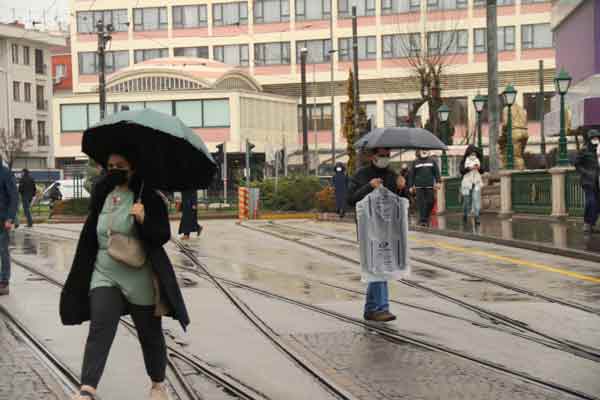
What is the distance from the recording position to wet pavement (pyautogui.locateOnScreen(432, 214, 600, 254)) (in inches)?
747

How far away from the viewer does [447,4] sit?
76.9 m

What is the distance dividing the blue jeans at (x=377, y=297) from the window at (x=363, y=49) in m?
69.7

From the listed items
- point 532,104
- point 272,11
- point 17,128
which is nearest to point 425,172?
point 532,104

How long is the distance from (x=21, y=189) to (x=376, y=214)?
2572cm

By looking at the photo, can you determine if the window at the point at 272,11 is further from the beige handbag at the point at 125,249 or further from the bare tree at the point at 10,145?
the beige handbag at the point at 125,249

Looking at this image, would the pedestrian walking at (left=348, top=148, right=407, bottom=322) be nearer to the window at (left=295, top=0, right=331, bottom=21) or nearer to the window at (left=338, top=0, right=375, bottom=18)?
the window at (left=338, top=0, right=375, bottom=18)

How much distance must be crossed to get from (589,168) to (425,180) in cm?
527

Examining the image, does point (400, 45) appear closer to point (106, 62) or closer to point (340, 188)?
point (106, 62)

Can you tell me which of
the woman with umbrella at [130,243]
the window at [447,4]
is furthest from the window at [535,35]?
the woman with umbrella at [130,243]

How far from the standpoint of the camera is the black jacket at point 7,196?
12.5m

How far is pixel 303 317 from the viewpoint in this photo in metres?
11.0

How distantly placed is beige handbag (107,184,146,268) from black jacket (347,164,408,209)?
4.08 meters

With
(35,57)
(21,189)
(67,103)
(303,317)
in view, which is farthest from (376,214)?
(35,57)

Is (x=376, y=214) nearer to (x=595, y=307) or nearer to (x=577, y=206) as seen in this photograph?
(x=595, y=307)
